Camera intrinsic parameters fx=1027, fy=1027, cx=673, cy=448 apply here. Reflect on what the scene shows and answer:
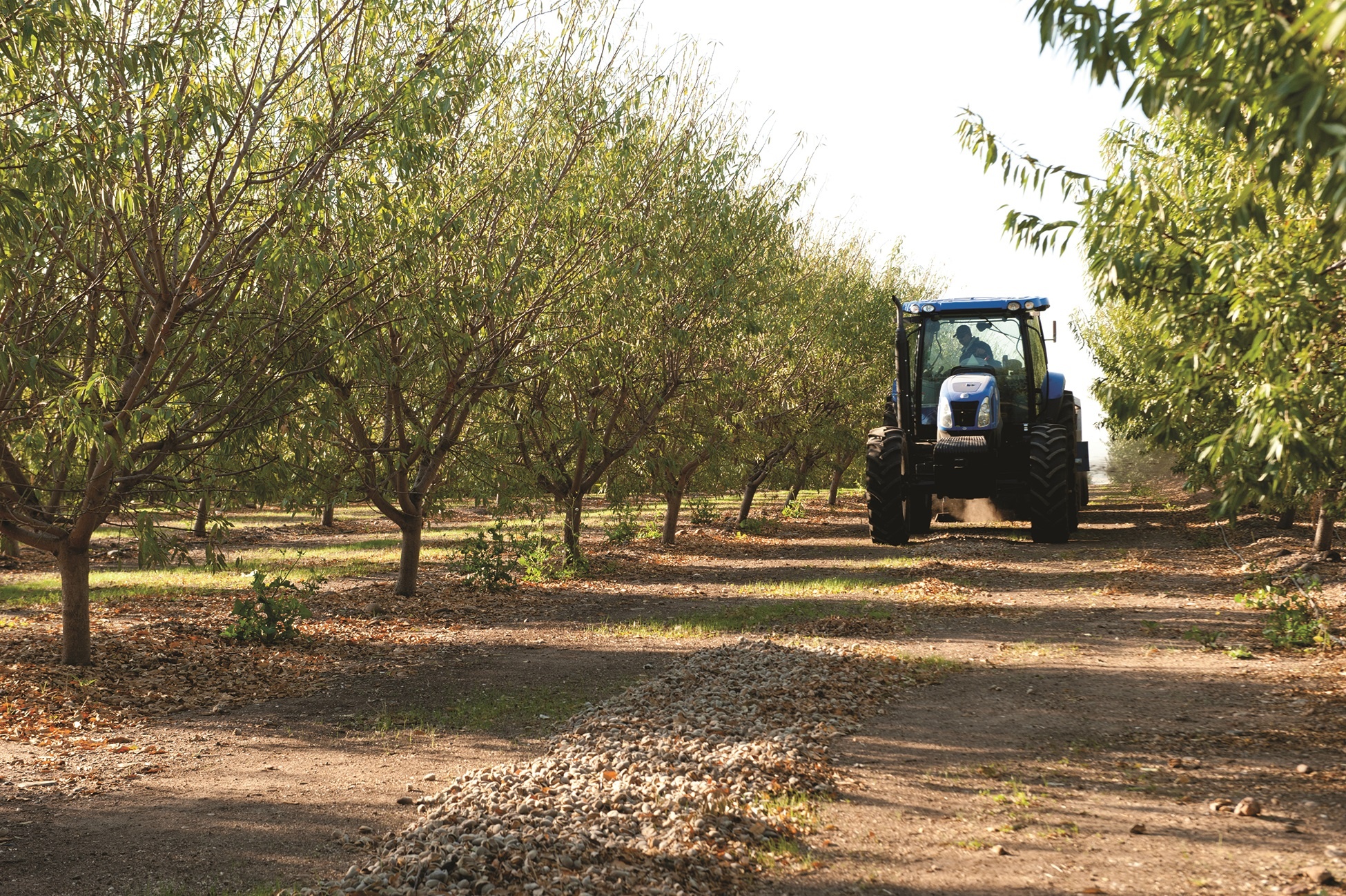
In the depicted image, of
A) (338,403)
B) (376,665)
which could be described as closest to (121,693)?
(376,665)

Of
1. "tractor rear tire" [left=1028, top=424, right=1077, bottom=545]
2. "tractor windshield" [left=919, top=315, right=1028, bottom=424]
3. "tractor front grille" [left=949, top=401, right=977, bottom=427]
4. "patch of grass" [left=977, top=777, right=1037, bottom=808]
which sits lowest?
"patch of grass" [left=977, top=777, right=1037, bottom=808]

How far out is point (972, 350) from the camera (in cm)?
1691

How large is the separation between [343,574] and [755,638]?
29.5 ft

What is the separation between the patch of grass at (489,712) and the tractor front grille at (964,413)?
932cm

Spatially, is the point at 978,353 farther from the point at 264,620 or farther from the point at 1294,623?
the point at 264,620

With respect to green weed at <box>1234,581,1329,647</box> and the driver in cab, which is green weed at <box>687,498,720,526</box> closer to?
the driver in cab

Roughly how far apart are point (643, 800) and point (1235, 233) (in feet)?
12.8

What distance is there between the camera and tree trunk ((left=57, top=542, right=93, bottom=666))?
29.1 feet

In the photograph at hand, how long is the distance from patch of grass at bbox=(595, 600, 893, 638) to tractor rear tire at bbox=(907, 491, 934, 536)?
5.83 m

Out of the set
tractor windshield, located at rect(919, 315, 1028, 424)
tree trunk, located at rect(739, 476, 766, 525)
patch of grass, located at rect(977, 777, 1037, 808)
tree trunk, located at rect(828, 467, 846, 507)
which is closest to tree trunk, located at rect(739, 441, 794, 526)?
tree trunk, located at rect(739, 476, 766, 525)

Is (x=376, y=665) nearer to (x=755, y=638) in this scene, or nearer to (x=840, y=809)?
(x=755, y=638)

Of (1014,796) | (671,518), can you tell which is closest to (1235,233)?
(1014,796)

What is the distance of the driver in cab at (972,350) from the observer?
665 inches

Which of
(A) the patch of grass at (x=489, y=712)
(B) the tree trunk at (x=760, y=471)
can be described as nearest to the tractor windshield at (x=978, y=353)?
(B) the tree trunk at (x=760, y=471)
